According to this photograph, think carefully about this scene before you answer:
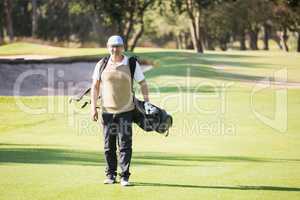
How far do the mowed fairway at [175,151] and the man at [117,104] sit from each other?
1.19ft

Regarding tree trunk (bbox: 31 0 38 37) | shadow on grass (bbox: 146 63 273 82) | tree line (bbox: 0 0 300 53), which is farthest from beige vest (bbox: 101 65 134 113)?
tree trunk (bbox: 31 0 38 37)

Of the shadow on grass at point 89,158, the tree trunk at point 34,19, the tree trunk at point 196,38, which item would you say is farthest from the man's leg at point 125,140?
the tree trunk at point 34,19

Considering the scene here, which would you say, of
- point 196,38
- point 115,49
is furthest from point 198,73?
point 196,38

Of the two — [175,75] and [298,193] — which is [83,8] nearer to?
[175,75]

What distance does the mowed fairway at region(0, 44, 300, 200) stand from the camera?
399 inches

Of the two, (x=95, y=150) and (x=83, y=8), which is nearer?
(x=95, y=150)

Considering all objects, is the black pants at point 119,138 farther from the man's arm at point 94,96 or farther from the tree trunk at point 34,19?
the tree trunk at point 34,19

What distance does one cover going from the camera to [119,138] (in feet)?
34.6

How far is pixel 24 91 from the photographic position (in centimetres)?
3762

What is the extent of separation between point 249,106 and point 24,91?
16725mm

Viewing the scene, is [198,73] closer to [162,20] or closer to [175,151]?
[175,151]

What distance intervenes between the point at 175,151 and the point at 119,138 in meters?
4.01

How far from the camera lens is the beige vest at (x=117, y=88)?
34.4ft

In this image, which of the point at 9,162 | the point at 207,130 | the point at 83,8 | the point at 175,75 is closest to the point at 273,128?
the point at 207,130
